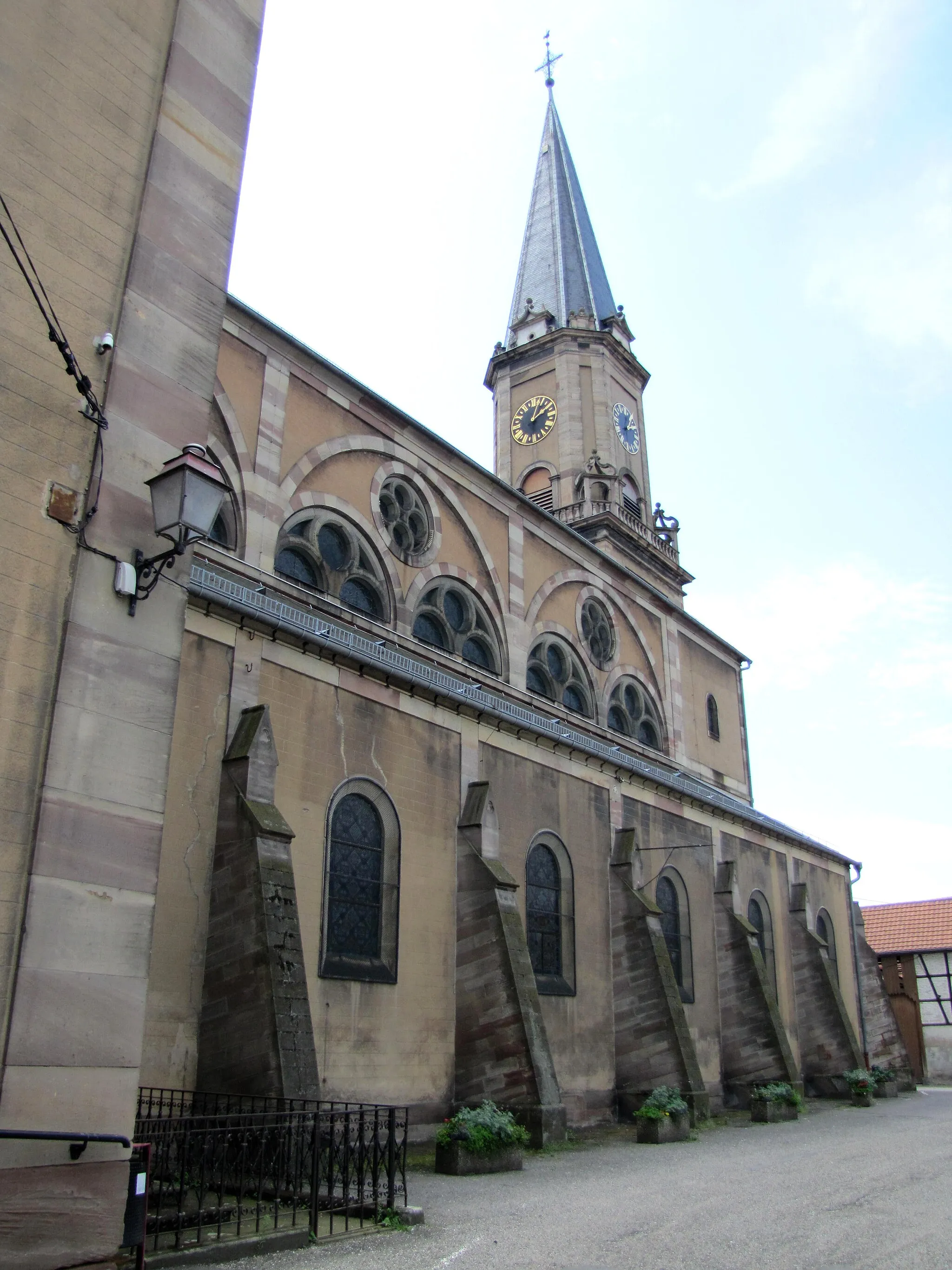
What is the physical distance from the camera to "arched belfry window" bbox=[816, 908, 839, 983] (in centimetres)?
3069

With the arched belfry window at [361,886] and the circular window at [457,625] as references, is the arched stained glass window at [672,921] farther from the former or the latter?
the arched belfry window at [361,886]

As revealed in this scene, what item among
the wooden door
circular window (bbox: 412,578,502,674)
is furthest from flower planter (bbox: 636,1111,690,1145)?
the wooden door

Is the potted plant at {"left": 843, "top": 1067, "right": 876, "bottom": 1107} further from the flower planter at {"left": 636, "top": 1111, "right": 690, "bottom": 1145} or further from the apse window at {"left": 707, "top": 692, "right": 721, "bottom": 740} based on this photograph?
the apse window at {"left": 707, "top": 692, "right": 721, "bottom": 740}

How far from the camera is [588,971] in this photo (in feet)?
63.4

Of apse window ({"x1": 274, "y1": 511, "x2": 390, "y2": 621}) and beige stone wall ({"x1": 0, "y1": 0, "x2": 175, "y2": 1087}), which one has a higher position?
apse window ({"x1": 274, "y1": 511, "x2": 390, "y2": 621})

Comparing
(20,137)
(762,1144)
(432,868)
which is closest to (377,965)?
(432,868)

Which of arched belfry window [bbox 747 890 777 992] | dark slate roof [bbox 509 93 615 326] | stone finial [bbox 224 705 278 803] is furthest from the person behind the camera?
dark slate roof [bbox 509 93 615 326]

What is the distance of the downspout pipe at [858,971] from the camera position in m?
30.8

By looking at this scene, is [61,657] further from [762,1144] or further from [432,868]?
[762,1144]

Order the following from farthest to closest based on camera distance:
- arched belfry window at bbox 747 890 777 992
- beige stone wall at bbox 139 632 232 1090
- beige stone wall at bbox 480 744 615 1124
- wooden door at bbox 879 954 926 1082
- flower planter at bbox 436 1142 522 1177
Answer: wooden door at bbox 879 954 926 1082, arched belfry window at bbox 747 890 777 992, beige stone wall at bbox 480 744 615 1124, flower planter at bbox 436 1142 522 1177, beige stone wall at bbox 139 632 232 1090

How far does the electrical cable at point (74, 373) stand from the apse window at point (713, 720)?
27022 mm

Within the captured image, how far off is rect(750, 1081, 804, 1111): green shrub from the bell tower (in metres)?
16.5

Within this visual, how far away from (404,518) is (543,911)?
Answer: 8221mm

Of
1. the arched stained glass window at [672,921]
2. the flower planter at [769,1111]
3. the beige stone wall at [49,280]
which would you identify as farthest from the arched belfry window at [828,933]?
the beige stone wall at [49,280]
